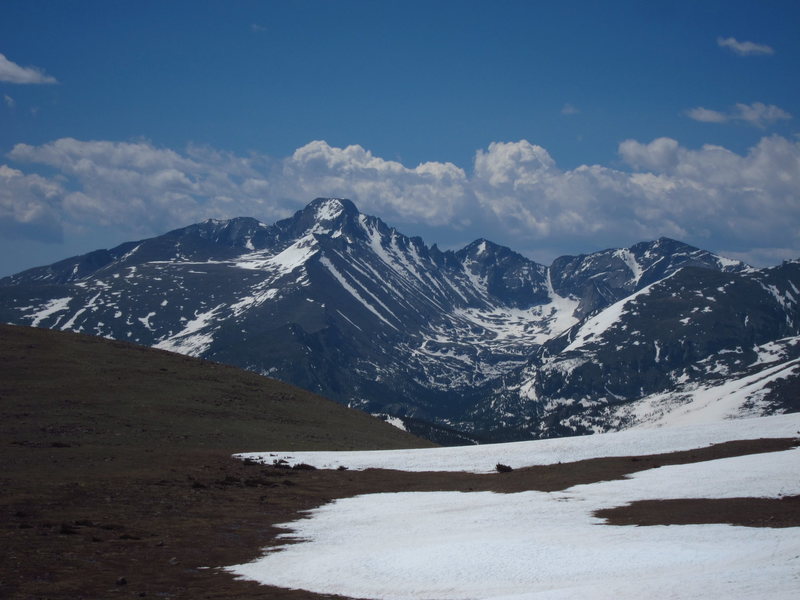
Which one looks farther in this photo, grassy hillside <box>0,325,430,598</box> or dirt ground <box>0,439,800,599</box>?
grassy hillside <box>0,325,430,598</box>

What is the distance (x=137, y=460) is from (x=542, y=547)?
135 feet

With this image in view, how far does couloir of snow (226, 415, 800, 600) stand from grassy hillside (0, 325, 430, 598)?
4129 millimetres

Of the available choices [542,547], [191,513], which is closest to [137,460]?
[191,513]

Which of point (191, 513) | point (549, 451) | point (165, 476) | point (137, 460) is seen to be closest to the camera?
point (191, 513)

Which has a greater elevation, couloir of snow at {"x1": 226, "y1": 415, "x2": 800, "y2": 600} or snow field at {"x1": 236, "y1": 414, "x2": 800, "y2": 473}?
snow field at {"x1": 236, "y1": 414, "x2": 800, "y2": 473}

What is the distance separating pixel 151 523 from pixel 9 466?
68.6 feet

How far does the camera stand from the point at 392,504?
51625 millimetres

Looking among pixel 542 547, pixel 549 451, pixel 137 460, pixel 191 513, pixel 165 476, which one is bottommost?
pixel 542 547

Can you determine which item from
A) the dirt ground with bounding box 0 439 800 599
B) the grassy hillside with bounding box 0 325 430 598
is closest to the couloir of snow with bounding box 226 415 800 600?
the dirt ground with bounding box 0 439 800 599

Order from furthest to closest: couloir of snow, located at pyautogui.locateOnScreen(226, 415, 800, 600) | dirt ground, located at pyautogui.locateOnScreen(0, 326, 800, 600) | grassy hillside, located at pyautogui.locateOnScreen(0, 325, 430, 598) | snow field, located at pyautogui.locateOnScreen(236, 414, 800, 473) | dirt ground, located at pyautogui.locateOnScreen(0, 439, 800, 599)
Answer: snow field, located at pyautogui.locateOnScreen(236, 414, 800, 473)
dirt ground, located at pyautogui.locateOnScreen(0, 326, 800, 600)
grassy hillside, located at pyautogui.locateOnScreen(0, 325, 430, 598)
dirt ground, located at pyautogui.locateOnScreen(0, 439, 800, 599)
couloir of snow, located at pyautogui.locateOnScreen(226, 415, 800, 600)

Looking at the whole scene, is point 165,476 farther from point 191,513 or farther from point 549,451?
point 549,451

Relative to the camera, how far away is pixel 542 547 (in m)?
35.0

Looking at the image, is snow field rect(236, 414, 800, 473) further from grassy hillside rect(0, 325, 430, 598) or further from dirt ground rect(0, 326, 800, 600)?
grassy hillside rect(0, 325, 430, 598)

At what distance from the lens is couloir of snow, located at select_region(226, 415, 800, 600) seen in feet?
88.4
